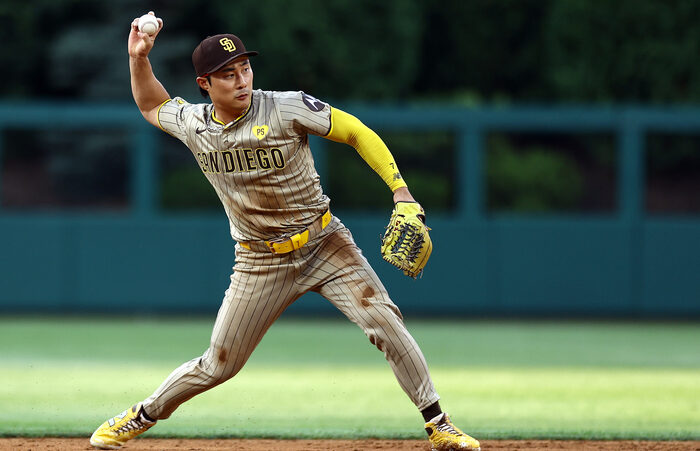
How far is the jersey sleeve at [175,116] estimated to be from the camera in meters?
5.69

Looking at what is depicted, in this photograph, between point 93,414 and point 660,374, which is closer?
point 93,414

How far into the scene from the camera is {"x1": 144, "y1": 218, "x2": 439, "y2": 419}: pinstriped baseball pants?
554 cm

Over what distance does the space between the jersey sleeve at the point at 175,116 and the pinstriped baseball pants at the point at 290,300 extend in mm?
691

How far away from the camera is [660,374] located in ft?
30.8

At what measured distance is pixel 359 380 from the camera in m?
8.98

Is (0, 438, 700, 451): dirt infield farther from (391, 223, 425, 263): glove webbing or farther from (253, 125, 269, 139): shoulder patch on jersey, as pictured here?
(253, 125, 269, 139): shoulder patch on jersey

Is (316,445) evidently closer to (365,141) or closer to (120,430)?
(120,430)

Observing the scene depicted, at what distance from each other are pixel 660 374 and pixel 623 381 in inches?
24.7

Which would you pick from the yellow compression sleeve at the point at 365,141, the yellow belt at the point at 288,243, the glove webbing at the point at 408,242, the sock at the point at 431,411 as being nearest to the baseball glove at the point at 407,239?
the glove webbing at the point at 408,242

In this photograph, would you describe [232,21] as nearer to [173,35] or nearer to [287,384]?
[173,35]

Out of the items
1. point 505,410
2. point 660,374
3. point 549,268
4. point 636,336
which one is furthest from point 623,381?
point 549,268

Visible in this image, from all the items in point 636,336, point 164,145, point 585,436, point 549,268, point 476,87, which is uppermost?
point 476,87

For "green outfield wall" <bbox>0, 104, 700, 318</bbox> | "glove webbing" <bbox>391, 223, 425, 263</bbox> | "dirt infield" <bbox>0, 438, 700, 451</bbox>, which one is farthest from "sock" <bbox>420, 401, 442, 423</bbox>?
"green outfield wall" <bbox>0, 104, 700, 318</bbox>

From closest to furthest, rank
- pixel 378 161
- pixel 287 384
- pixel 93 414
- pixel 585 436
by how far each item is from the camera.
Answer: pixel 378 161, pixel 585 436, pixel 93 414, pixel 287 384
